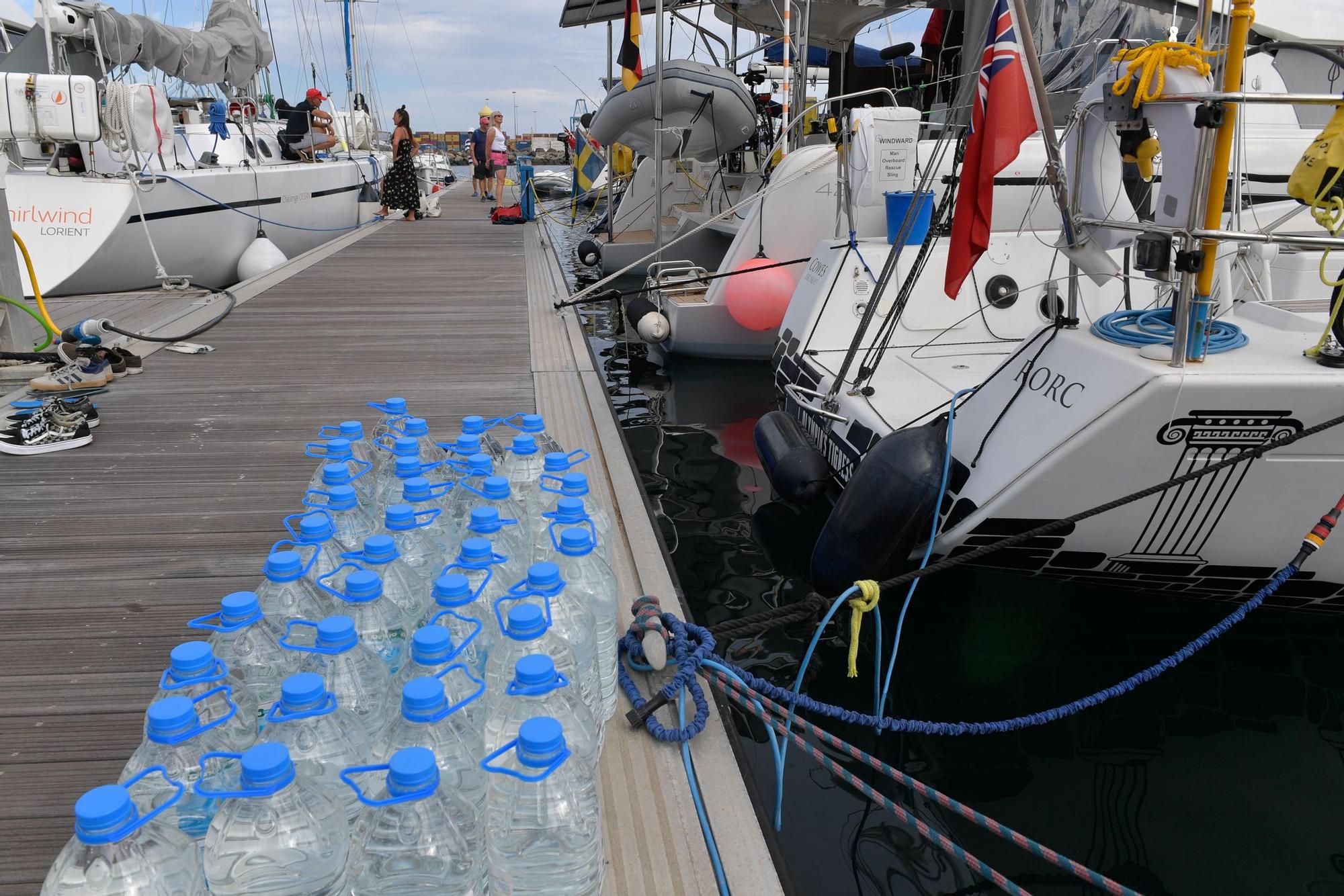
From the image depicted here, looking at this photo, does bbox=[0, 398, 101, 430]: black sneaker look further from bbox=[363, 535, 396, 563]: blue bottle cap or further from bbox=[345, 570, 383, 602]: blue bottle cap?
bbox=[345, 570, 383, 602]: blue bottle cap

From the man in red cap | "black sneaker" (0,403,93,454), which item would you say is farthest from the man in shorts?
"black sneaker" (0,403,93,454)

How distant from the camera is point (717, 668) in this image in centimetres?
261

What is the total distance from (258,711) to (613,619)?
0.94 m

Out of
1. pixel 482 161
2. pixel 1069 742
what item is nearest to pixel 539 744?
pixel 1069 742

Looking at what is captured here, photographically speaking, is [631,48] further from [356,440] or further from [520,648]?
[520,648]

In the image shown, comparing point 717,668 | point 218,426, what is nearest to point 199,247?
point 218,426

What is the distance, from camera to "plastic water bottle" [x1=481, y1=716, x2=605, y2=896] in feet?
4.81

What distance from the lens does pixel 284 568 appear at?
6.11ft

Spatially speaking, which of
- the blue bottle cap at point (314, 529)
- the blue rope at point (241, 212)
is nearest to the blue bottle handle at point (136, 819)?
the blue bottle cap at point (314, 529)

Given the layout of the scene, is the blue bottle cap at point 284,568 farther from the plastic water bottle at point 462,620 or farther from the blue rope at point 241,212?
the blue rope at point 241,212

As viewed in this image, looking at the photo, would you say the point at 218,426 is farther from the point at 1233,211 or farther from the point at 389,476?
the point at 1233,211

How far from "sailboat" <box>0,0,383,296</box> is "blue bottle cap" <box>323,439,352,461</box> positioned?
5.76 m

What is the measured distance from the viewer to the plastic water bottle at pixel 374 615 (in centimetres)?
175

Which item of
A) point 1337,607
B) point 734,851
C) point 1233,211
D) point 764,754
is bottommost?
point 764,754
